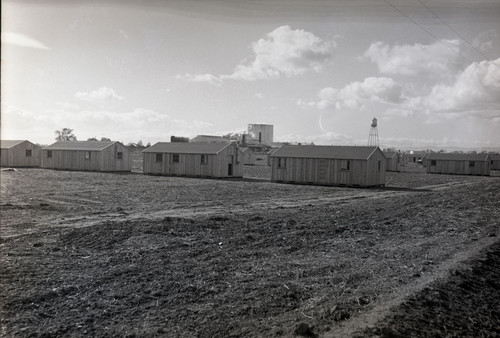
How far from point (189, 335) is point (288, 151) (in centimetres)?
3164

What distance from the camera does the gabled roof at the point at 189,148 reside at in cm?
3997

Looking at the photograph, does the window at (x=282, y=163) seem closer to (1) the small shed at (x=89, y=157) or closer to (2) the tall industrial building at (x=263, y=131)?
(1) the small shed at (x=89, y=157)

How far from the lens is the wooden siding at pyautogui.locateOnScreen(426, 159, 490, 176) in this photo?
59.0m

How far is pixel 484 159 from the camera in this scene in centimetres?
5894

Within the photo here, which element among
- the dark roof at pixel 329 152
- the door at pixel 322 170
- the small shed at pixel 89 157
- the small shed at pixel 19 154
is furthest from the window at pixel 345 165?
the small shed at pixel 19 154

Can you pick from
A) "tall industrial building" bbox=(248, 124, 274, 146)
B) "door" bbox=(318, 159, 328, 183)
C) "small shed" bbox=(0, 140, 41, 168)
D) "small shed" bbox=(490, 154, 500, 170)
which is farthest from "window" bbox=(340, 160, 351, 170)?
"tall industrial building" bbox=(248, 124, 274, 146)

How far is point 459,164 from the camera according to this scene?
6131 centimetres

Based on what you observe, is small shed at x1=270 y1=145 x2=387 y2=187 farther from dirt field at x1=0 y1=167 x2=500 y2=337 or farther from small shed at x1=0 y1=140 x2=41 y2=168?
small shed at x1=0 y1=140 x2=41 y2=168

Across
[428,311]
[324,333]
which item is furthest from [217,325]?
[428,311]

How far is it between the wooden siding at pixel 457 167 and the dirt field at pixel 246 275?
49.4 metres

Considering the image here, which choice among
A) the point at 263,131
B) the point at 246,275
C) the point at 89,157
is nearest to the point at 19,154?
the point at 89,157

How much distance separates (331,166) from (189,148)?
14.6m

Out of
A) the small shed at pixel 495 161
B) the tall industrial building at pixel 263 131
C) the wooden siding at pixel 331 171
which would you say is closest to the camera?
the wooden siding at pixel 331 171

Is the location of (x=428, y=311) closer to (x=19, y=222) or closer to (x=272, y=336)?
(x=272, y=336)
